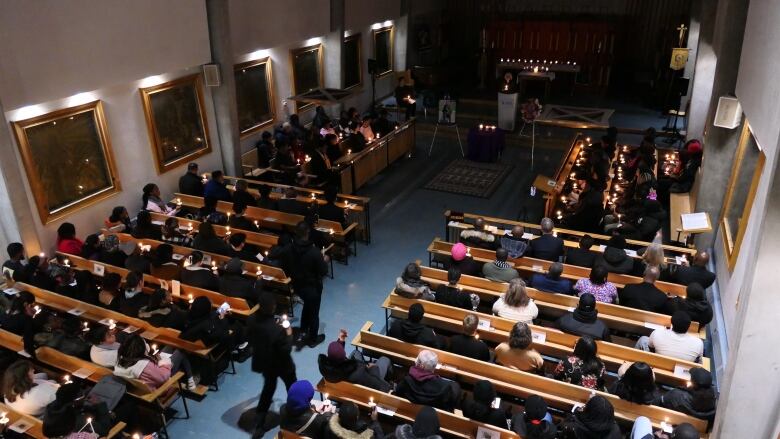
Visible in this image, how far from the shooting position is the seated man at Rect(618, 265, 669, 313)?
6699 mm

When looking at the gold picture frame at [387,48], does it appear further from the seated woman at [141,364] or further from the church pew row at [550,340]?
the seated woman at [141,364]

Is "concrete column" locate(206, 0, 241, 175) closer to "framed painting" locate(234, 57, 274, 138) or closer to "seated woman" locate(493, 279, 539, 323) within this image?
"framed painting" locate(234, 57, 274, 138)

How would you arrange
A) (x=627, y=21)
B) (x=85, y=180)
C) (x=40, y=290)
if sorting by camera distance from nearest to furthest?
(x=40, y=290) → (x=85, y=180) → (x=627, y=21)

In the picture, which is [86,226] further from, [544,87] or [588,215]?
[544,87]

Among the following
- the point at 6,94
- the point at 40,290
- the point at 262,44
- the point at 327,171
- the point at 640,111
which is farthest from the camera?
the point at 640,111

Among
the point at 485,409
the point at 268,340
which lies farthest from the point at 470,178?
the point at 485,409

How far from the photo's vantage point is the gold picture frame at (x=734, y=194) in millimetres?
7083

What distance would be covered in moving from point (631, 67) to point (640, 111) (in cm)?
289

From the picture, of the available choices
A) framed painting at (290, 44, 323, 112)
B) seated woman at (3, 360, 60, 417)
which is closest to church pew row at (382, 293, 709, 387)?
seated woman at (3, 360, 60, 417)

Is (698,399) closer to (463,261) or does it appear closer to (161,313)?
(463,261)

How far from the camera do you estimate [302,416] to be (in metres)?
4.97

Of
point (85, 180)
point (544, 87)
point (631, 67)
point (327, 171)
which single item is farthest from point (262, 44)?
point (631, 67)

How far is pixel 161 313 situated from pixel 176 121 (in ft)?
18.1

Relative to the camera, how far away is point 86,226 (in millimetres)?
9383
